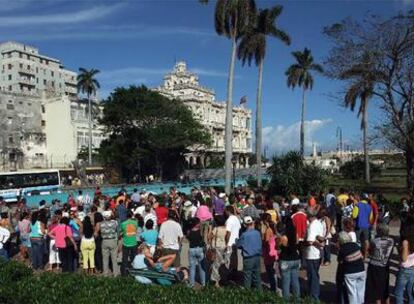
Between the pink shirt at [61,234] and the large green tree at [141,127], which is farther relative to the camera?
the large green tree at [141,127]

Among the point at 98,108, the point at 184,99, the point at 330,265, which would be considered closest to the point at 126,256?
the point at 330,265

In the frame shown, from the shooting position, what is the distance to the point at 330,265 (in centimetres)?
1252

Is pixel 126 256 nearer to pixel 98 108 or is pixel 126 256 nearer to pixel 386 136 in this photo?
pixel 386 136

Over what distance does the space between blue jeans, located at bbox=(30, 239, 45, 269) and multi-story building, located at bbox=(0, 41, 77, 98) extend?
78709mm

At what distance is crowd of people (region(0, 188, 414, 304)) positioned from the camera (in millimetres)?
8047

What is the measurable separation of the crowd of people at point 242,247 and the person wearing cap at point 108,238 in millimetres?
25

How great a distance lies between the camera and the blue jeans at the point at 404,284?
25.7 ft

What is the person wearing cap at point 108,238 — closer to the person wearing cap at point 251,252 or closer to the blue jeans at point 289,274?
the person wearing cap at point 251,252

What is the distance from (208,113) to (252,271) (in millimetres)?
92814

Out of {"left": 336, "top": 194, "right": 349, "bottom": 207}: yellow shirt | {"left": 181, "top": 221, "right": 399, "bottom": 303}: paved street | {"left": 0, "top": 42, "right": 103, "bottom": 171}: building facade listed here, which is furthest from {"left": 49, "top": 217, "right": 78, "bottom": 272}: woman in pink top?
{"left": 0, "top": 42, "right": 103, "bottom": 171}: building facade

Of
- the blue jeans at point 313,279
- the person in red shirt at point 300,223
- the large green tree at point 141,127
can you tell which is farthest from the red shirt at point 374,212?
the large green tree at point 141,127

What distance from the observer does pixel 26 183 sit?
40.9 m

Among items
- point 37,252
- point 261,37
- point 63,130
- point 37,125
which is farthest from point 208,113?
point 37,252

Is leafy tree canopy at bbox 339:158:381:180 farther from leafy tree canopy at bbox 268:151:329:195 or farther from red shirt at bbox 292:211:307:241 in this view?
red shirt at bbox 292:211:307:241
